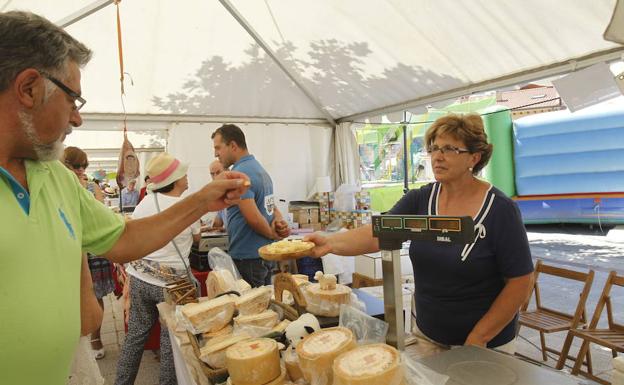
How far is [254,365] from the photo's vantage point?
45.1 inches

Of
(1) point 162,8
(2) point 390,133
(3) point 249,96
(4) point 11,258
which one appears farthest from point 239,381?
(2) point 390,133

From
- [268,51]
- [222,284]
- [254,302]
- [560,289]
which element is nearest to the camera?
[254,302]

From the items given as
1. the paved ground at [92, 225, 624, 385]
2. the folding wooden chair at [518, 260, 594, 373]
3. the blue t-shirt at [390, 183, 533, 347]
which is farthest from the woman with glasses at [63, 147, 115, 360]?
the folding wooden chair at [518, 260, 594, 373]

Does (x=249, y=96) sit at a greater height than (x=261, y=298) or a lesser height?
greater

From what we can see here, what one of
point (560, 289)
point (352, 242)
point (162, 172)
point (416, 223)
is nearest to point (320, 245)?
point (352, 242)

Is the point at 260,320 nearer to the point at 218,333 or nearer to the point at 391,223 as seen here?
the point at 218,333

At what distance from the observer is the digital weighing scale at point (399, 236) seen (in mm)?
934

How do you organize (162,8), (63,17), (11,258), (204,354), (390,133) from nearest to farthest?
(11,258)
(204,354)
(63,17)
(162,8)
(390,133)

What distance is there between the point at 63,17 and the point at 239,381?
4260 mm

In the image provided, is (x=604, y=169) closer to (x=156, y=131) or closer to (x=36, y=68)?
(x=156, y=131)

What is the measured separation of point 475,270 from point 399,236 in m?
0.70

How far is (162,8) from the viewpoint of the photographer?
4.30 meters

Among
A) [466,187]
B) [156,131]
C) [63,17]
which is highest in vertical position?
[63,17]

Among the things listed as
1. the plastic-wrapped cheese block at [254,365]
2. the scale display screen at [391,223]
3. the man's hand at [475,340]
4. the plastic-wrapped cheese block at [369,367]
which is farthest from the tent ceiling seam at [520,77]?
the plastic-wrapped cheese block at [254,365]
